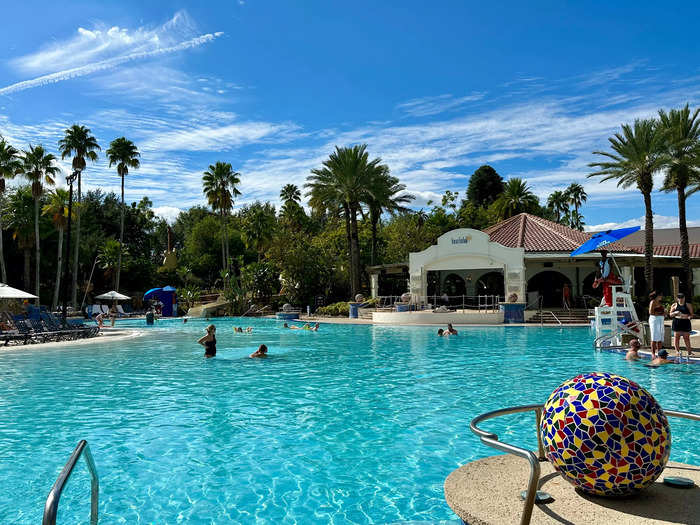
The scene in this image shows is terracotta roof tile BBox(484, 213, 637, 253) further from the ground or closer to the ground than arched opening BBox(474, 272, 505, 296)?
further from the ground

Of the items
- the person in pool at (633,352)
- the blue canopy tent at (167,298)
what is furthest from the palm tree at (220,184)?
the person in pool at (633,352)

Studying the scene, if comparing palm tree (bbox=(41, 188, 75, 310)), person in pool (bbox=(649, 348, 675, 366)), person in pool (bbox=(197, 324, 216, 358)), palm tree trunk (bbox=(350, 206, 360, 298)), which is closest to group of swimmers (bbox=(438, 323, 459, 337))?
person in pool (bbox=(649, 348, 675, 366))

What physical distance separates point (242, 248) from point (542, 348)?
53190 millimetres

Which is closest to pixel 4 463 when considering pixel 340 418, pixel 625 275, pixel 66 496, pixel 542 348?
pixel 66 496

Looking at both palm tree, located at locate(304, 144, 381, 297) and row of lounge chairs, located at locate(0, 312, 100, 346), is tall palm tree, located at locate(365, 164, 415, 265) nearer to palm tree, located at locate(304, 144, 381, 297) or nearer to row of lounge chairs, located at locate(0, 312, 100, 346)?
palm tree, located at locate(304, 144, 381, 297)

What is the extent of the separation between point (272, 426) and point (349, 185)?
3501cm

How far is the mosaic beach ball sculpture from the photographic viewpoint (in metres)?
3.70

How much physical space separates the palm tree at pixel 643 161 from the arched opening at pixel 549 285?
847 cm

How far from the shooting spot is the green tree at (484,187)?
248ft

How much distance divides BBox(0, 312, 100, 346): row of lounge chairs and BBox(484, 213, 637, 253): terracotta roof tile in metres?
27.6

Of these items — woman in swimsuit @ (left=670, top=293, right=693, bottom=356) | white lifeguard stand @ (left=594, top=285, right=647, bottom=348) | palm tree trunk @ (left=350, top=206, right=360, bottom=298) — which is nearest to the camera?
woman in swimsuit @ (left=670, top=293, right=693, bottom=356)

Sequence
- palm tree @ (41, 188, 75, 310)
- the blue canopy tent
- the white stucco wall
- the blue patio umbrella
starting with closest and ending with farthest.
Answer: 1. the blue patio umbrella
2. the white stucco wall
3. palm tree @ (41, 188, 75, 310)
4. the blue canopy tent

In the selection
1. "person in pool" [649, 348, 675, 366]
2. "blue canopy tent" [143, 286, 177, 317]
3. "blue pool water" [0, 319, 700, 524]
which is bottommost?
"blue pool water" [0, 319, 700, 524]

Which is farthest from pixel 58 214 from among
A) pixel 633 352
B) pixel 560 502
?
pixel 560 502
